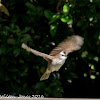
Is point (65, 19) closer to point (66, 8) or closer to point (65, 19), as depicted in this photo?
point (65, 19)

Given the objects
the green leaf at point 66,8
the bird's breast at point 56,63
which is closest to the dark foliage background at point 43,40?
the green leaf at point 66,8

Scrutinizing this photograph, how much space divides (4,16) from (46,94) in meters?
0.98

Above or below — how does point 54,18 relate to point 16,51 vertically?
above

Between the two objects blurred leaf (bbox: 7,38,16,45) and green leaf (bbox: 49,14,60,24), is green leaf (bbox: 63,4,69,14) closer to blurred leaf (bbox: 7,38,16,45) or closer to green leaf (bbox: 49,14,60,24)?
green leaf (bbox: 49,14,60,24)

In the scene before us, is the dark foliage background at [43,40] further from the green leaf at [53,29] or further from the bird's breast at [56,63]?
the bird's breast at [56,63]

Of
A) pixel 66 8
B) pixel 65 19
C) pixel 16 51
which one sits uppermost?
pixel 66 8

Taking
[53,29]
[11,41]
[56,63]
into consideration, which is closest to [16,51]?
[11,41]

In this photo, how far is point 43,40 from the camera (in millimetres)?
3738

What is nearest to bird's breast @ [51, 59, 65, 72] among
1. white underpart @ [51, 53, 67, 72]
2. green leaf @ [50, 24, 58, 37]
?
white underpart @ [51, 53, 67, 72]

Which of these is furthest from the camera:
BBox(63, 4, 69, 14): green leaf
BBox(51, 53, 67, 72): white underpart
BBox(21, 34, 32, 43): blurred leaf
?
BBox(21, 34, 32, 43): blurred leaf

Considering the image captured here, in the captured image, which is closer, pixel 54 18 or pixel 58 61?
pixel 58 61

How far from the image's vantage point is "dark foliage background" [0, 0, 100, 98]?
3.39 metres

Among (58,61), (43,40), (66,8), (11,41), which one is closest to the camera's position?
(58,61)

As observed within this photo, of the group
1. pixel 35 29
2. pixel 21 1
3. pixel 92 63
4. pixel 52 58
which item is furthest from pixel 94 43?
pixel 52 58
